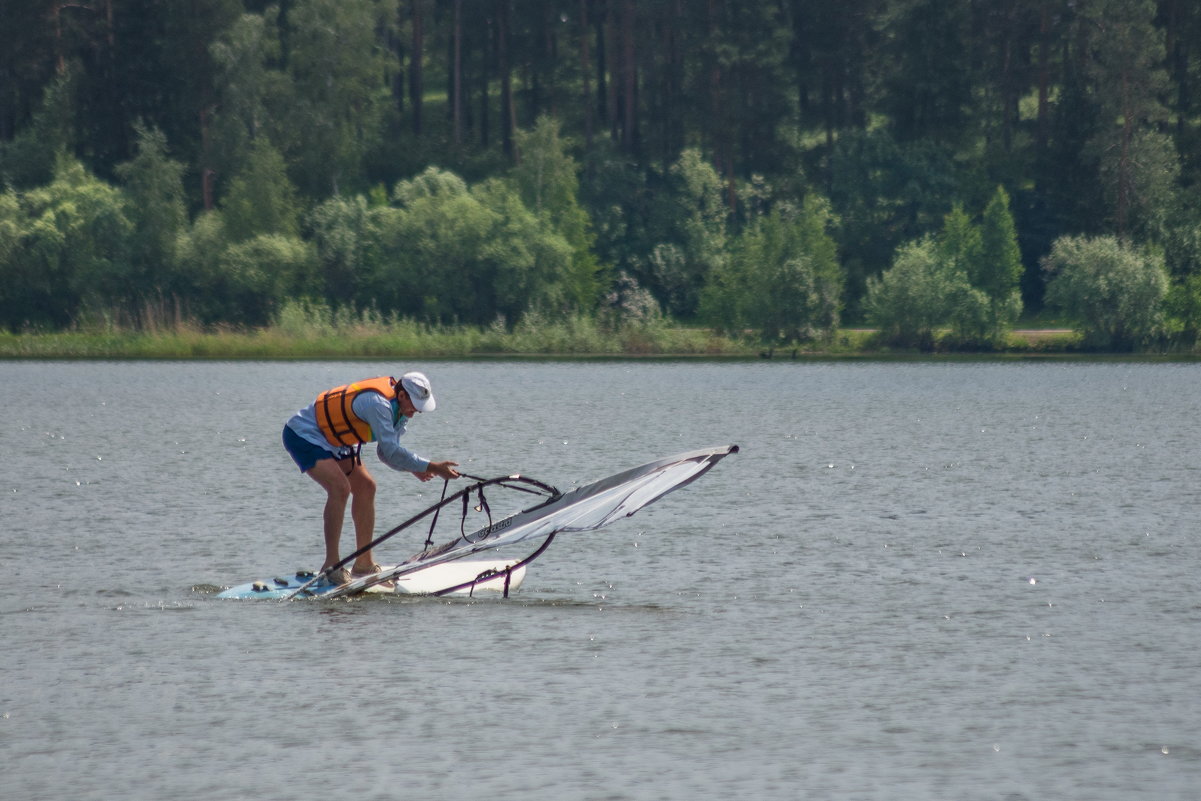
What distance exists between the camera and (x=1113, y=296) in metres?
78.4

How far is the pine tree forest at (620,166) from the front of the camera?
271ft

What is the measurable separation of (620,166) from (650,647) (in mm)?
80937

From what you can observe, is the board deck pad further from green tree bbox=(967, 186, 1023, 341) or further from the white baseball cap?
green tree bbox=(967, 186, 1023, 341)

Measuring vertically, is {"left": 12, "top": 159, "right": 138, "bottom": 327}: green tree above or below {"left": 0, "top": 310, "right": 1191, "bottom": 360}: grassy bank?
above

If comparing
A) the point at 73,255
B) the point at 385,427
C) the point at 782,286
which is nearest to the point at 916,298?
the point at 782,286

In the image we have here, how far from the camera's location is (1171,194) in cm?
8631

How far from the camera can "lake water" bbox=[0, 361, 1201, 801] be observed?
10953mm

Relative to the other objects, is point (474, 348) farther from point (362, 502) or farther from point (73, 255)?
point (362, 502)

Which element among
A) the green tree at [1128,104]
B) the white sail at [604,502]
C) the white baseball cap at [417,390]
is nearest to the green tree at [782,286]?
the green tree at [1128,104]

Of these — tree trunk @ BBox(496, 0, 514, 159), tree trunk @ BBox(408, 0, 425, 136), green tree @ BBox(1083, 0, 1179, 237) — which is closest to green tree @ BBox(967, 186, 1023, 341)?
green tree @ BBox(1083, 0, 1179, 237)

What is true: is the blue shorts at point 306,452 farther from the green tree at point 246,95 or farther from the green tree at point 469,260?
the green tree at point 246,95

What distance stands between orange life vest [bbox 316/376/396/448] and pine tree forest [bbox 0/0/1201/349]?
65.4 meters

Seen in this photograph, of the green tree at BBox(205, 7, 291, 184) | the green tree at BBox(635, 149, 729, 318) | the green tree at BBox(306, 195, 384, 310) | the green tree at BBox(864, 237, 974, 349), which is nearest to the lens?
the green tree at BBox(864, 237, 974, 349)

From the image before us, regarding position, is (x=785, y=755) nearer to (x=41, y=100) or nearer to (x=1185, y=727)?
(x=1185, y=727)
